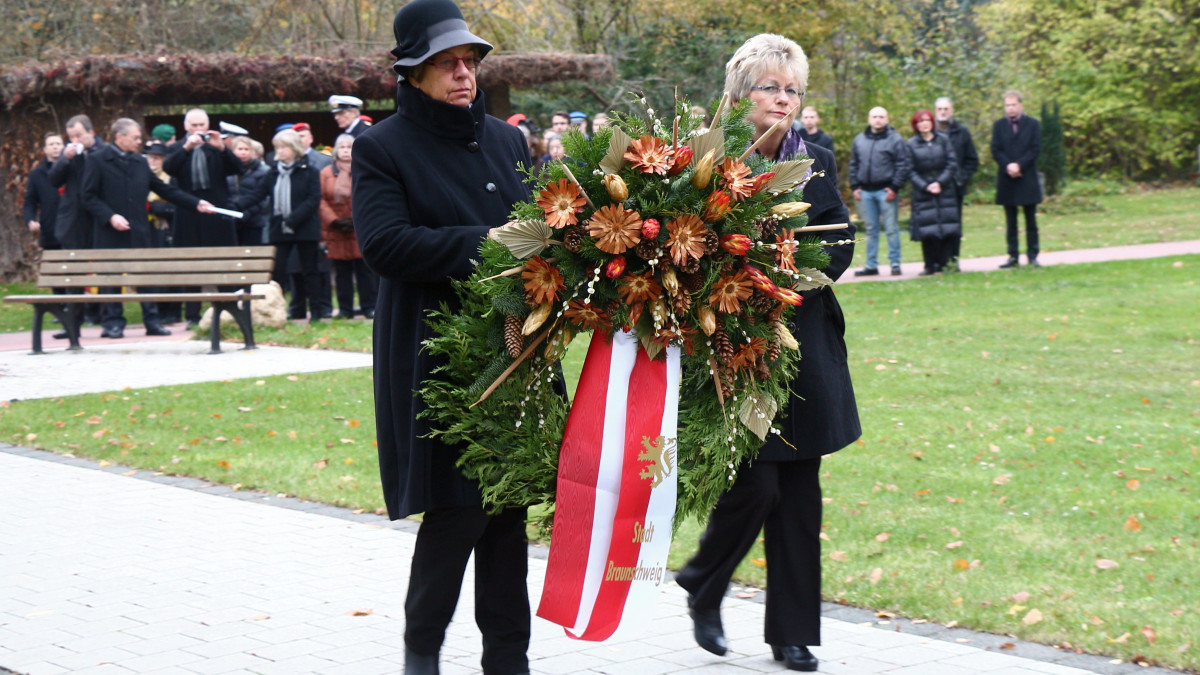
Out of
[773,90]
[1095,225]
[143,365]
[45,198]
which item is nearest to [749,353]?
[773,90]

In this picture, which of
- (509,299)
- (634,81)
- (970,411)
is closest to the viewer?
(509,299)

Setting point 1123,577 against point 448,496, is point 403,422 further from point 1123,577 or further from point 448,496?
point 1123,577

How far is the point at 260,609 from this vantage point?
5.39 metres

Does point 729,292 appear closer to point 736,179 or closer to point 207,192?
point 736,179

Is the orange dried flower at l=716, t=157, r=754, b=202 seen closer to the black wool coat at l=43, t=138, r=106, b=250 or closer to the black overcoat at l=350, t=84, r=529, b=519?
the black overcoat at l=350, t=84, r=529, b=519

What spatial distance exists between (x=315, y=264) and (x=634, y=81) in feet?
41.8

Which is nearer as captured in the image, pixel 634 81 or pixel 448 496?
pixel 448 496

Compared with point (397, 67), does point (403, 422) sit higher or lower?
lower

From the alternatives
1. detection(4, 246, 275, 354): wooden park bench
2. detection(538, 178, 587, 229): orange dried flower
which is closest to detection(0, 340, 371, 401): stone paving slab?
detection(4, 246, 275, 354): wooden park bench

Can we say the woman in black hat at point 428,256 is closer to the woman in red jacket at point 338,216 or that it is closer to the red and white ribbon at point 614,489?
the red and white ribbon at point 614,489

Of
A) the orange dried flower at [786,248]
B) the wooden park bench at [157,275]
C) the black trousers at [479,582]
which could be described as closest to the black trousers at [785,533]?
the black trousers at [479,582]

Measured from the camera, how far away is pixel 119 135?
47.6ft

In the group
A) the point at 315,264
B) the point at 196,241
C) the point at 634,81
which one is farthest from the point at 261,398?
the point at 634,81

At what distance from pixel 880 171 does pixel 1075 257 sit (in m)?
3.99
